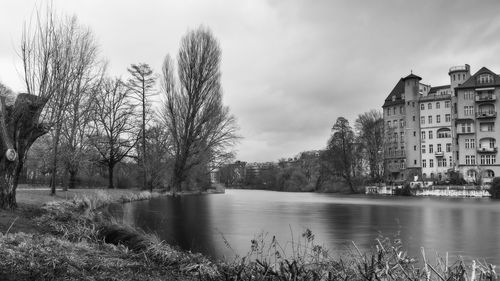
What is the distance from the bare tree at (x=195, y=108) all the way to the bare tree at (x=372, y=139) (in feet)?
113

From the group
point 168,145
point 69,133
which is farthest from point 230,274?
point 168,145

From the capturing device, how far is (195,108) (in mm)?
41750

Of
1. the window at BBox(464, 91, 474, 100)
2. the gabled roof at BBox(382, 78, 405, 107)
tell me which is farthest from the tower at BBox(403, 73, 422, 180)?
the window at BBox(464, 91, 474, 100)

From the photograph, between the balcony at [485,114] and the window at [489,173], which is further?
the balcony at [485,114]

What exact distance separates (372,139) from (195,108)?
39.0 meters

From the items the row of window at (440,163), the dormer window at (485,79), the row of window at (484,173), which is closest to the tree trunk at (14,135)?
the row of window at (484,173)

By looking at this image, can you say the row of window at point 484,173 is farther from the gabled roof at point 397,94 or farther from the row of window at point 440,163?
the gabled roof at point 397,94

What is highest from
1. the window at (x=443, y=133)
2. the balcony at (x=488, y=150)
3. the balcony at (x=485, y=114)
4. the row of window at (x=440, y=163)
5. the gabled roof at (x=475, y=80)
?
the gabled roof at (x=475, y=80)

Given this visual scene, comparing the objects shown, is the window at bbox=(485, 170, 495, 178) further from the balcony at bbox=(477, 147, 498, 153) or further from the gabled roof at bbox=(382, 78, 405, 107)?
the gabled roof at bbox=(382, 78, 405, 107)

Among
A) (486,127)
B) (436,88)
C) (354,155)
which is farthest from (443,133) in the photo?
(354,155)

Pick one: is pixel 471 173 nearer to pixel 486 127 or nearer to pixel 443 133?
pixel 486 127

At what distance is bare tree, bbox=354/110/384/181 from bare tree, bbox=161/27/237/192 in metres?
34.4

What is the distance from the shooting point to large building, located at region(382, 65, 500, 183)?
216 feet

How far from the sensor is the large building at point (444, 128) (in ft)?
216
